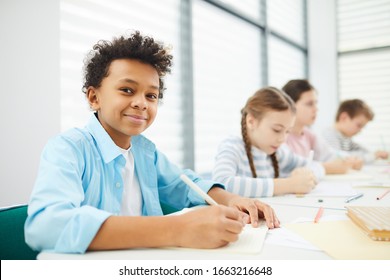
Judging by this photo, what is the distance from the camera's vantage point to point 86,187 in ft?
3.05

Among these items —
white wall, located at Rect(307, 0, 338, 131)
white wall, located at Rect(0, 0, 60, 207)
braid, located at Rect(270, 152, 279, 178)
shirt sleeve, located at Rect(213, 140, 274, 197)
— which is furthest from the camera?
white wall, located at Rect(307, 0, 338, 131)

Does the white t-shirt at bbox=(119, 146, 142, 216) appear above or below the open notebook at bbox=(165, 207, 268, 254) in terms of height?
above

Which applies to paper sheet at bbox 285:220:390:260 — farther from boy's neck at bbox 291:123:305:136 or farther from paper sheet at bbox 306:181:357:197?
boy's neck at bbox 291:123:305:136

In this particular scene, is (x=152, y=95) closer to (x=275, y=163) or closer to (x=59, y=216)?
(x=59, y=216)

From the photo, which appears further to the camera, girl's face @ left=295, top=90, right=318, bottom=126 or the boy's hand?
girl's face @ left=295, top=90, right=318, bottom=126

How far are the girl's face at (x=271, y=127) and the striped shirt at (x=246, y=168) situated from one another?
7cm

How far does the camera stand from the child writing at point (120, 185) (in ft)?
2.14

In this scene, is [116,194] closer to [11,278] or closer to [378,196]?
[11,278]

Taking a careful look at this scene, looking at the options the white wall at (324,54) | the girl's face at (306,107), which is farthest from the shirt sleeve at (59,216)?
the white wall at (324,54)

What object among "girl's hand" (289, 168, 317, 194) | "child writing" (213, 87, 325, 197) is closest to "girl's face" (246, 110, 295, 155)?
"child writing" (213, 87, 325, 197)

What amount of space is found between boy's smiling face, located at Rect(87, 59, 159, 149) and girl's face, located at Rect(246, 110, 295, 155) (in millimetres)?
723

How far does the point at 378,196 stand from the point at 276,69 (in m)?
2.58

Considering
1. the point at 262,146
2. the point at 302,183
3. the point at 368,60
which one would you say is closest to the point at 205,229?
the point at 302,183

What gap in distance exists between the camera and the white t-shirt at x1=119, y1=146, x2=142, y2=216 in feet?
3.56
